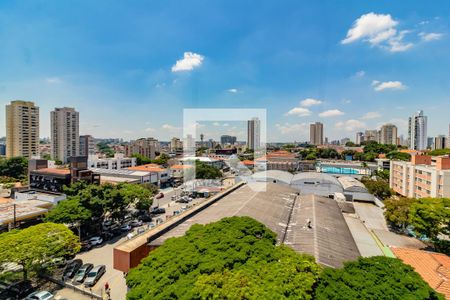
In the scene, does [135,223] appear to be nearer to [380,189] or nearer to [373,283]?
[373,283]

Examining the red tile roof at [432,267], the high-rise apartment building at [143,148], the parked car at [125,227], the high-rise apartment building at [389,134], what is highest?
the high-rise apartment building at [389,134]

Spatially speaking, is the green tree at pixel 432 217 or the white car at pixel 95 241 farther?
the white car at pixel 95 241

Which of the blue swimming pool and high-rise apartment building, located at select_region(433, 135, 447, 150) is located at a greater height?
high-rise apartment building, located at select_region(433, 135, 447, 150)

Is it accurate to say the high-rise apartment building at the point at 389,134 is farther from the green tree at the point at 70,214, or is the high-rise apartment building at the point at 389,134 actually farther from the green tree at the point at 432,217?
the green tree at the point at 70,214

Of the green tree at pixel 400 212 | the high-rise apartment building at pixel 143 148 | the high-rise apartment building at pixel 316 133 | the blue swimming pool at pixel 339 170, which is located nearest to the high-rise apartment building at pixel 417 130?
the blue swimming pool at pixel 339 170

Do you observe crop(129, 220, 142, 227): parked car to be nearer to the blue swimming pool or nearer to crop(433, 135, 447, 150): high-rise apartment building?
the blue swimming pool

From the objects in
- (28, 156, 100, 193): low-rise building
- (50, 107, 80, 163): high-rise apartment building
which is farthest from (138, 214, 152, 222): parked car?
(50, 107, 80, 163): high-rise apartment building

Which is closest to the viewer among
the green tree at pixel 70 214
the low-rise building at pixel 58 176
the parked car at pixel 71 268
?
the parked car at pixel 71 268
